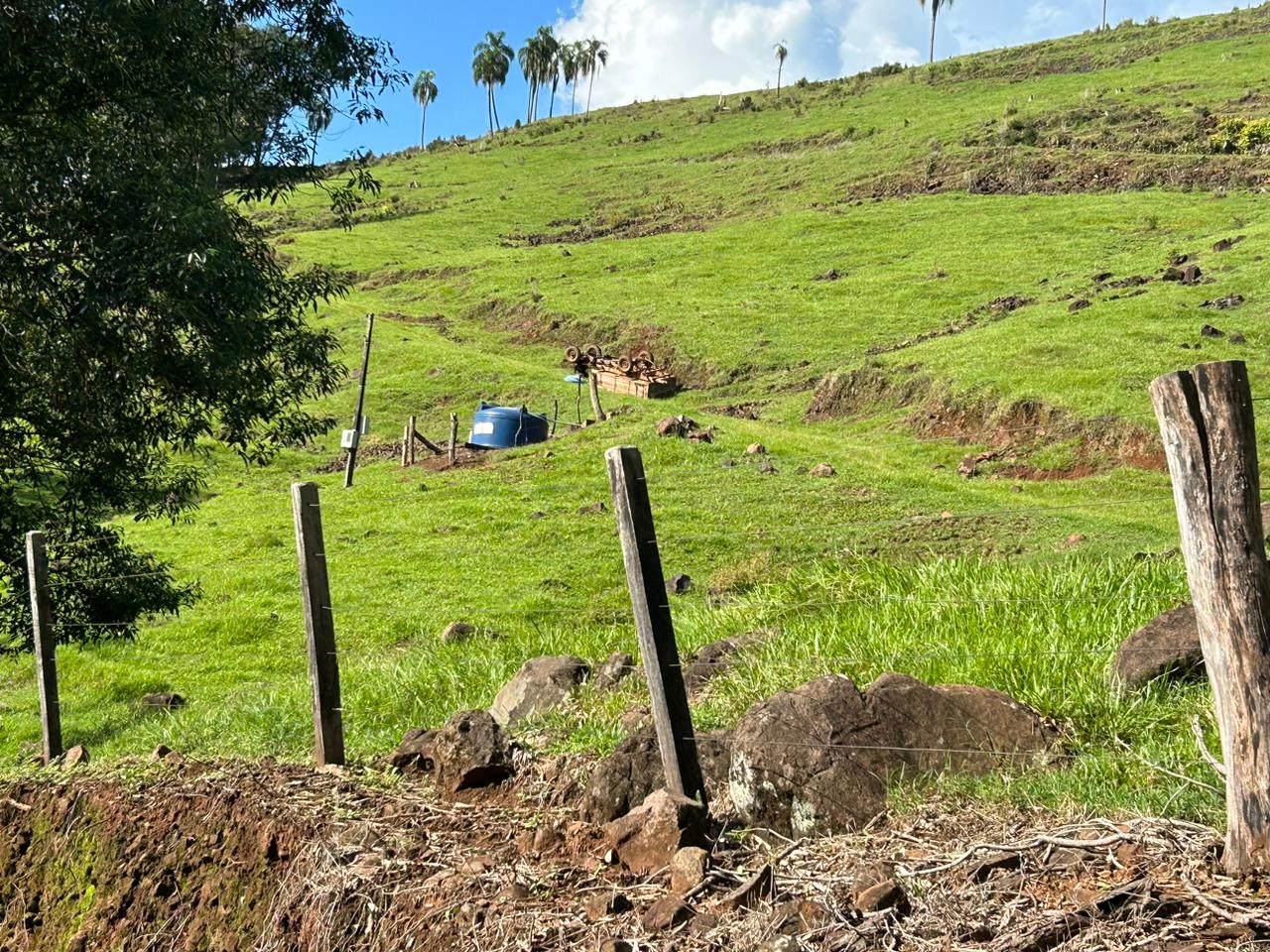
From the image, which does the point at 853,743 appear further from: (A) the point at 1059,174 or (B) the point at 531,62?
(B) the point at 531,62

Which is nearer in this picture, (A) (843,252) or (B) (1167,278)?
(B) (1167,278)

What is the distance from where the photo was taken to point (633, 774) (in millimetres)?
5371

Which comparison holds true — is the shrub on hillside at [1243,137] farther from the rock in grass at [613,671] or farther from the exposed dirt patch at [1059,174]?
the rock in grass at [613,671]

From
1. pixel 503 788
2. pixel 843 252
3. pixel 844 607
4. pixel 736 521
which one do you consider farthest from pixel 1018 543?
pixel 843 252

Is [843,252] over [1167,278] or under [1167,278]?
over

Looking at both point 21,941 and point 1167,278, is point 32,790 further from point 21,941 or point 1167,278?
point 1167,278

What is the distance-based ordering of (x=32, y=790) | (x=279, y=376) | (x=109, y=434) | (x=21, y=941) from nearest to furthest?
(x=21, y=941) → (x=32, y=790) → (x=109, y=434) → (x=279, y=376)

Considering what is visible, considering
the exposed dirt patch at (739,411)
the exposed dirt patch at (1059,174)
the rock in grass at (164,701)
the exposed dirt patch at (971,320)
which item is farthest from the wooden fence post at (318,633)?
the exposed dirt patch at (1059,174)

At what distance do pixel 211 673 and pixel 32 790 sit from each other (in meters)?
6.51

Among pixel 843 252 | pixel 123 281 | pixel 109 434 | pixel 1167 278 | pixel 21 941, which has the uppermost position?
pixel 843 252

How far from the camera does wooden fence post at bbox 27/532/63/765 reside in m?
9.32

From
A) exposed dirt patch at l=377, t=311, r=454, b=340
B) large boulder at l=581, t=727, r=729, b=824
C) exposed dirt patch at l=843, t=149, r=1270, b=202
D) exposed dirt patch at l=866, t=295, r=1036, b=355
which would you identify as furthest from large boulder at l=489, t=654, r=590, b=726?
exposed dirt patch at l=843, t=149, r=1270, b=202

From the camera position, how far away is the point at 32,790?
7.85 meters

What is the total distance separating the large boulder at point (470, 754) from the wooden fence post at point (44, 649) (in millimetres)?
4700
